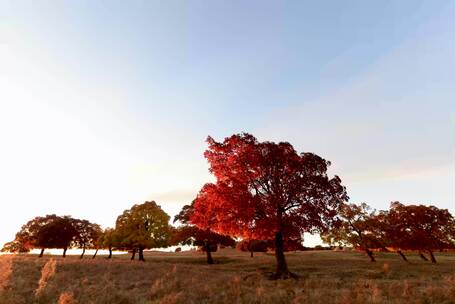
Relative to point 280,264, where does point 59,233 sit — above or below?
above

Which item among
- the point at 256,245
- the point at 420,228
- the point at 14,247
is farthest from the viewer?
the point at 256,245

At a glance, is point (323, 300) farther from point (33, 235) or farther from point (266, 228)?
point (33, 235)

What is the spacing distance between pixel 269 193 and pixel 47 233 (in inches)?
2085

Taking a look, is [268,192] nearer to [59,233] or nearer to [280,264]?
[280,264]

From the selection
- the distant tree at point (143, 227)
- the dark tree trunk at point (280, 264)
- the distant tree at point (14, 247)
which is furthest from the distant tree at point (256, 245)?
the distant tree at point (14, 247)

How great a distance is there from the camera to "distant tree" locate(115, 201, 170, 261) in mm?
59250

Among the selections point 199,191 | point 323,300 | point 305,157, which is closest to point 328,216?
point 305,157

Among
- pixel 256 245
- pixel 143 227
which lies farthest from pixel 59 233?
pixel 256 245

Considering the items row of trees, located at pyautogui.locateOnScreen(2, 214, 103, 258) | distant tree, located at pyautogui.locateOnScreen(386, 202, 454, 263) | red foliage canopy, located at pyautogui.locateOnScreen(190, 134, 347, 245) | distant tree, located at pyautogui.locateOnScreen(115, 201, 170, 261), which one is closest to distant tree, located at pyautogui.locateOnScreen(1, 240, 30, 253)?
row of trees, located at pyautogui.locateOnScreen(2, 214, 103, 258)

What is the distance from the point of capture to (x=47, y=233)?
2771 inches

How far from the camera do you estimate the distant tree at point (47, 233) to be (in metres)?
70.5

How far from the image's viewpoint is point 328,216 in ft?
115

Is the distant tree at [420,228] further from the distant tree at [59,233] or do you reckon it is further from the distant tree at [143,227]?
the distant tree at [59,233]

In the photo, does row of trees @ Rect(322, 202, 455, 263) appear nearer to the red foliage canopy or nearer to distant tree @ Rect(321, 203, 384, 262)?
distant tree @ Rect(321, 203, 384, 262)
